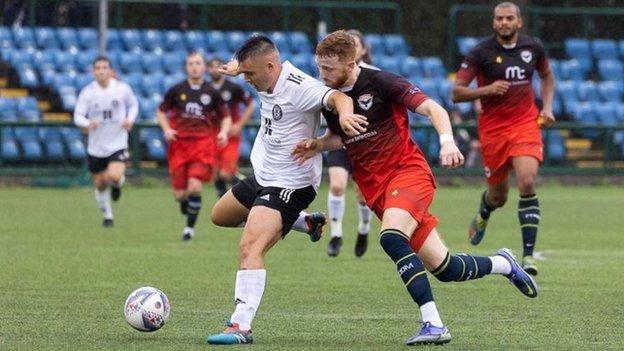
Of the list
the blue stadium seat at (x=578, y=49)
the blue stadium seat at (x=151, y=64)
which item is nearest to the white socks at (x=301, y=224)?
the blue stadium seat at (x=151, y=64)

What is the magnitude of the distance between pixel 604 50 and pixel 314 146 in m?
26.2

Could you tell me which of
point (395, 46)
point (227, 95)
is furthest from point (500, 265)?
point (395, 46)

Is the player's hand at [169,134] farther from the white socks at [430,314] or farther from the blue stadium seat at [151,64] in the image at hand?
the blue stadium seat at [151,64]

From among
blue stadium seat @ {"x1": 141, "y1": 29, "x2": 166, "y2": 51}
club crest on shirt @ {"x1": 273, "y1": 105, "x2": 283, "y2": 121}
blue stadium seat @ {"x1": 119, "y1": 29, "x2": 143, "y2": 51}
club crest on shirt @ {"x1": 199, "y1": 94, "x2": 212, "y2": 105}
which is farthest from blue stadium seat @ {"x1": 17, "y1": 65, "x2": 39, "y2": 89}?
club crest on shirt @ {"x1": 273, "y1": 105, "x2": 283, "y2": 121}

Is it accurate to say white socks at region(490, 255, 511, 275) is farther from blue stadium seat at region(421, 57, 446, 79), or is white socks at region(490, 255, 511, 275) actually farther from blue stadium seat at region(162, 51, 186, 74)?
blue stadium seat at region(421, 57, 446, 79)

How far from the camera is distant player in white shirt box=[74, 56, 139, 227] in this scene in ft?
62.5

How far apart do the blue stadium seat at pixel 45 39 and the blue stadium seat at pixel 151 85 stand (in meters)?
2.03

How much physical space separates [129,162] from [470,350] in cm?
1883

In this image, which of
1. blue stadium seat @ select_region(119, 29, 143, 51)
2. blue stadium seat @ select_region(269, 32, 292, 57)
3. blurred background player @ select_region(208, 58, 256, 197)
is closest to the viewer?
blurred background player @ select_region(208, 58, 256, 197)

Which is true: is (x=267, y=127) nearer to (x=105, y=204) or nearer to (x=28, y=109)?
(x=105, y=204)

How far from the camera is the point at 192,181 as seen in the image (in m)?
17.0

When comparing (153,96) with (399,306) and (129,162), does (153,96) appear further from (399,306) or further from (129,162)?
(399,306)

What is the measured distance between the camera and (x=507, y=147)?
1287 cm

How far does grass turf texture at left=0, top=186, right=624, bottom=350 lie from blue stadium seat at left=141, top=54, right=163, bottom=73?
1045 cm
